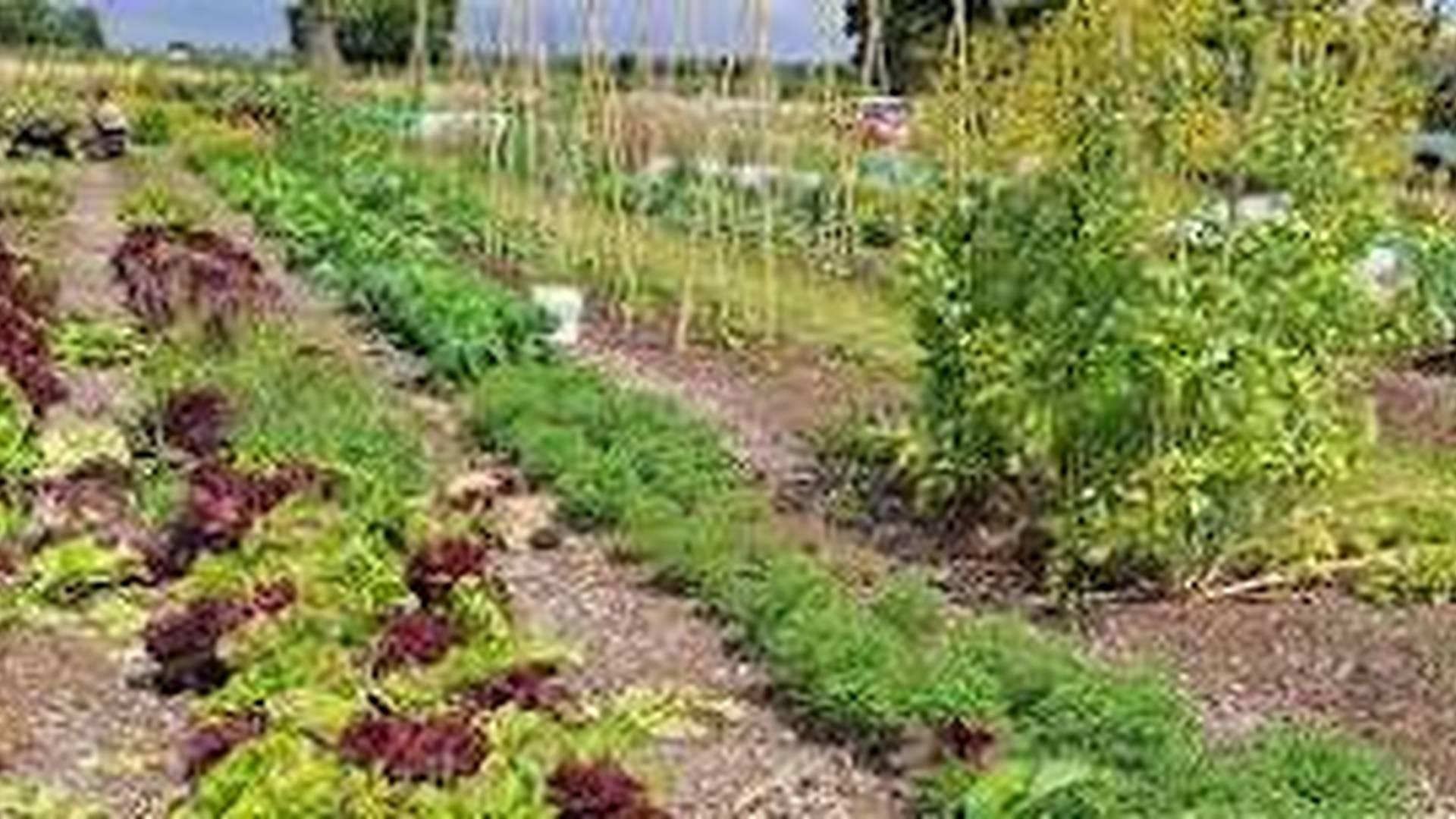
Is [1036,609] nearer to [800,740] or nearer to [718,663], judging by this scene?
[718,663]

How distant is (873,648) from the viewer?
10.2 metres

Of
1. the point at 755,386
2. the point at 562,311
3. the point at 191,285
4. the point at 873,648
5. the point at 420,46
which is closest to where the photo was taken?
the point at 873,648

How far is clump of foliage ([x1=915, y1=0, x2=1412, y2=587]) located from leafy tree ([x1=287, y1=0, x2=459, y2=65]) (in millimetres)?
41549

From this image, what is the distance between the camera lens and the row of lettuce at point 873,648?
29.1 ft

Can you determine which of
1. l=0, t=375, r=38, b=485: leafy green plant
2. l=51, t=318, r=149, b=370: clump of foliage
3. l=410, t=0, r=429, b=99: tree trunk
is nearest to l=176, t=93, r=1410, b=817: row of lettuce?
l=51, t=318, r=149, b=370: clump of foliage

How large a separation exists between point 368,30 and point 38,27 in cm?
687

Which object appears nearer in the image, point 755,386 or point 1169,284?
point 1169,284

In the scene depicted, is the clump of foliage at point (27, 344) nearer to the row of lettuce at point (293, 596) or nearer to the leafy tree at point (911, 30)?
the row of lettuce at point (293, 596)

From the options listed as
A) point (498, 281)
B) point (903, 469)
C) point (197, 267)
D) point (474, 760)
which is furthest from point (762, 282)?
point (474, 760)

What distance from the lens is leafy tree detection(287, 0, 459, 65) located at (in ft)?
196

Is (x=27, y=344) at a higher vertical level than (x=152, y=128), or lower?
higher

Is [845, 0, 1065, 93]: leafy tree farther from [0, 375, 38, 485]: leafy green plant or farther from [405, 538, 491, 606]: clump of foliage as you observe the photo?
[405, 538, 491, 606]: clump of foliage

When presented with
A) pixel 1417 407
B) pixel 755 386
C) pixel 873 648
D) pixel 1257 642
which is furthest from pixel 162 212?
pixel 873 648

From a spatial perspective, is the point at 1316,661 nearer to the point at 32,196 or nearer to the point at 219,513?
the point at 219,513
